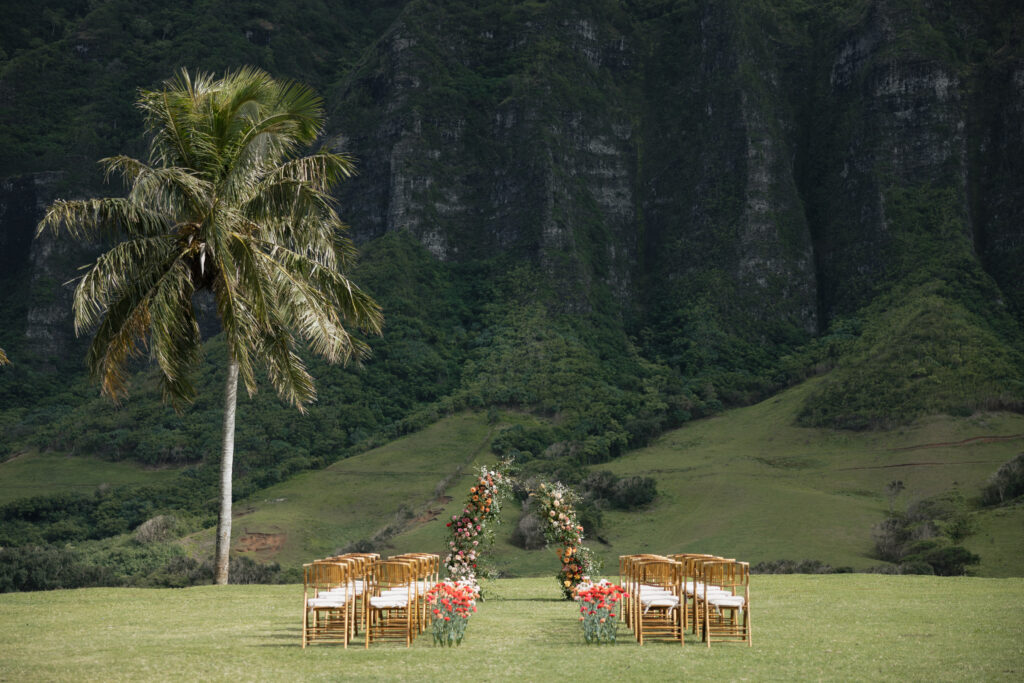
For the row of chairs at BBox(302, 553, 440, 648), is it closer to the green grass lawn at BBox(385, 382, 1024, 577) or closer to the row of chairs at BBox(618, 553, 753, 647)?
the row of chairs at BBox(618, 553, 753, 647)

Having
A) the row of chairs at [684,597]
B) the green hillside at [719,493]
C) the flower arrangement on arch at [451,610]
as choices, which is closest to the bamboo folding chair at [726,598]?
the row of chairs at [684,597]

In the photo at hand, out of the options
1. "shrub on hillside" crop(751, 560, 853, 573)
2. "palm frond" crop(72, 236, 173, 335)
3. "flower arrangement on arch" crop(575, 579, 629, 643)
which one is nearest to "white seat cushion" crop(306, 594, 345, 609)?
"flower arrangement on arch" crop(575, 579, 629, 643)

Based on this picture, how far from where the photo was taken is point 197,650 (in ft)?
37.4

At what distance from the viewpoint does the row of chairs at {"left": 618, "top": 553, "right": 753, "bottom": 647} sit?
1160 centimetres

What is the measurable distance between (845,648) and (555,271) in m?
86.0

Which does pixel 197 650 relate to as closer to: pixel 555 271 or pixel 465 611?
pixel 465 611

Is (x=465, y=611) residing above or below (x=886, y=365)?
below

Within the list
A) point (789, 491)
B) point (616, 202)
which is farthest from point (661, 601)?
point (616, 202)

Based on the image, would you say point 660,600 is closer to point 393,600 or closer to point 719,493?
point 393,600

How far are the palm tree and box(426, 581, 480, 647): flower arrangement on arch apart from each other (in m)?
8.04

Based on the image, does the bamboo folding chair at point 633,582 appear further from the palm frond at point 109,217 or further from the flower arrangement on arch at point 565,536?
Result: the palm frond at point 109,217

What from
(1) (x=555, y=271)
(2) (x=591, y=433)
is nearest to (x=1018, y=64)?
(1) (x=555, y=271)

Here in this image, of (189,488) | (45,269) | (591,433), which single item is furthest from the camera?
(45,269)

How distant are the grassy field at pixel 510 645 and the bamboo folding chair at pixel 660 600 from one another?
0.36 metres
